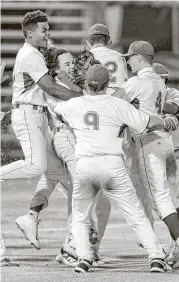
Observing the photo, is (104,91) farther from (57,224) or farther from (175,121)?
(57,224)

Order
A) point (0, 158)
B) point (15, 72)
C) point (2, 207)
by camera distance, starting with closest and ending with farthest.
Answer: point (15, 72)
point (2, 207)
point (0, 158)

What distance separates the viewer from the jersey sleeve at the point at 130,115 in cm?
970

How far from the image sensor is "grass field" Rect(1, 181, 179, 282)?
9500 millimetres

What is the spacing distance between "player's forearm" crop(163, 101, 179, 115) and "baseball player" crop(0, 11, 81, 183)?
40.2 inches

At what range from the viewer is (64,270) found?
9.99 metres

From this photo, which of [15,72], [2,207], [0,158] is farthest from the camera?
[0,158]

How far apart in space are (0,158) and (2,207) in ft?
24.9

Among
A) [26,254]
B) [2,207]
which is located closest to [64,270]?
[26,254]

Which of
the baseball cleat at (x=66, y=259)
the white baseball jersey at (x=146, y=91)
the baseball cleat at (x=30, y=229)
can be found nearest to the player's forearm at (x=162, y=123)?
the white baseball jersey at (x=146, y=91)

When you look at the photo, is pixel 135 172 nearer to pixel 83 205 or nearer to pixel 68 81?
pixel 83 205

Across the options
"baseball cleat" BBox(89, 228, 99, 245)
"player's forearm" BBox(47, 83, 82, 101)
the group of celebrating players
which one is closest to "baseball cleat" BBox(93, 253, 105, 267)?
the group of celebrating players

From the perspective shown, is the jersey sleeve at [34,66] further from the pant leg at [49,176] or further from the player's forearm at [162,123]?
the player's forearm at [162,123]

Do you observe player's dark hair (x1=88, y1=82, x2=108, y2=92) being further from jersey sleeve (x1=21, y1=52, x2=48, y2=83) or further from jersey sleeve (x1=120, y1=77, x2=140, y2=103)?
jersey sleeve (x1=21, y1=52, x2=48, y2=83)

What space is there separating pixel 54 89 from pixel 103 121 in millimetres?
938
